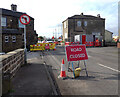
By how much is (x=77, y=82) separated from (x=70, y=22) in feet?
121

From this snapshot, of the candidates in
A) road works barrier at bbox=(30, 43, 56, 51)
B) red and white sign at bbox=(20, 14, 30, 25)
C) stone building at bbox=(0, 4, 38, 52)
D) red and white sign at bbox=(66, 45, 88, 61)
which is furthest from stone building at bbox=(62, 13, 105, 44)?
red and white sign at bbox=(66, 45, 88, 61)

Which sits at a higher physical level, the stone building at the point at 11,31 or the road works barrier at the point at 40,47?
the stone building at the point at 11,31

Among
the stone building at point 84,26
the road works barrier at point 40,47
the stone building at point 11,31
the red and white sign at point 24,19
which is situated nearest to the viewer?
the red and white sign at point 24,19

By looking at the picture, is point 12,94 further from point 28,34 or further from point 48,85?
point 28,34

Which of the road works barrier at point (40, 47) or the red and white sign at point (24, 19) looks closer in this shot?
the red and white sign at point (24, 19)

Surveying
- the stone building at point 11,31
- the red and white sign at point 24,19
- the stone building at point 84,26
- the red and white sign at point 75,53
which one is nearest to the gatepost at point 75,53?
the red and white sign at point 75,53

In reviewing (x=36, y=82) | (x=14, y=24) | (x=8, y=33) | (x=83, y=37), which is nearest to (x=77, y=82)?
(x=36, y=82)

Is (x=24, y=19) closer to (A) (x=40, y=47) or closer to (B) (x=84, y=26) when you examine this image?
(A) (x=40, y=47)

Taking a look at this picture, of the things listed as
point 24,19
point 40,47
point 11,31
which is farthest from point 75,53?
point 11,31

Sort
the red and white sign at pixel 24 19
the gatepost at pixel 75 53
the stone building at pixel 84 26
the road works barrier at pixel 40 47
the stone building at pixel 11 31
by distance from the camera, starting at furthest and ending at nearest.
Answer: the stone building at pixel 84 26 → the stone building at pixel 11 31 → the road works barrier at pixel 40 47 → the red and white sign at pixel 24 19 → the gatepost at pixel 75 53

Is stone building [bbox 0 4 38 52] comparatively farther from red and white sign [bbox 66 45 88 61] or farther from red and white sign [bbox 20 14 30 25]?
red and white sign [bbox 66 45 88 61]

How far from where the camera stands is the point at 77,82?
219 inches

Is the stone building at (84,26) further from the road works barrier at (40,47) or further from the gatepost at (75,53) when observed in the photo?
the gatepost at (75,53)

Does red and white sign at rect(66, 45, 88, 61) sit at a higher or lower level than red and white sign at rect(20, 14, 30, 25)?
lower
